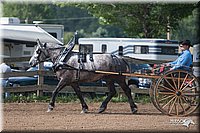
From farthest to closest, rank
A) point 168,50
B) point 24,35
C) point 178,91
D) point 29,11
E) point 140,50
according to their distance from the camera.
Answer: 1. point 29,11
2. point 140,50
3. point 168,50
4. point 24,35
5. point 178,91

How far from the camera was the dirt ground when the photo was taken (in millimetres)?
9648

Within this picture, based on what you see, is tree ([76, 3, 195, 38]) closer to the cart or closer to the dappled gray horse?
the dappled gray horse

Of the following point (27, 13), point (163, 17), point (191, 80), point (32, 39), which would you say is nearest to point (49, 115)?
point (191, 80)

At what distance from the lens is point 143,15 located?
928 inches

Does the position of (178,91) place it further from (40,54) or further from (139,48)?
(139,48)

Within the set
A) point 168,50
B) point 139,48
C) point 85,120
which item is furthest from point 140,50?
point 85,120

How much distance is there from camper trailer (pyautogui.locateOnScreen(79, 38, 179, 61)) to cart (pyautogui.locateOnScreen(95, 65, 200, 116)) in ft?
45.3

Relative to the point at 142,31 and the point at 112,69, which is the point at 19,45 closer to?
the point at 142,31

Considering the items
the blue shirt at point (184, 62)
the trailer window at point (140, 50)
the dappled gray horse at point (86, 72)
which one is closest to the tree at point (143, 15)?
the trailer window at point (140, 50)

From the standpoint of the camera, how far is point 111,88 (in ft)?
42.6

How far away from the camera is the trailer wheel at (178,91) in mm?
11641

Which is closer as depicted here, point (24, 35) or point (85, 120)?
point (85, 120)

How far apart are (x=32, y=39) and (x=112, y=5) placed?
375cm

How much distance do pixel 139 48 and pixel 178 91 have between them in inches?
584
